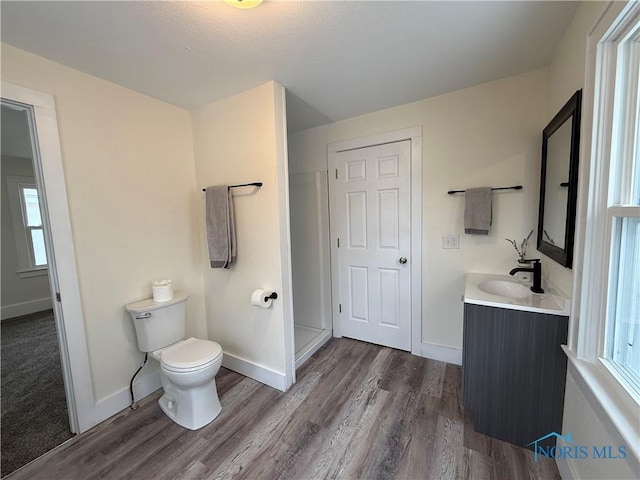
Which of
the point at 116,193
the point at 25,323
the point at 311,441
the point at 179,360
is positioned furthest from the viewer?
the point at 25,323

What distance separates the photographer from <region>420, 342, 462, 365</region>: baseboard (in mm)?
2246

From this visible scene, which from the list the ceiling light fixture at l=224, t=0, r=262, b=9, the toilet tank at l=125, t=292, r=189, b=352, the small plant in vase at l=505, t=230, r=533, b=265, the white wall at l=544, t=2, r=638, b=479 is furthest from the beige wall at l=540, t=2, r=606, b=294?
the toilet tank at l=125, t=292, r=189, b=352

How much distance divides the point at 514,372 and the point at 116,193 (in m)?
2.72

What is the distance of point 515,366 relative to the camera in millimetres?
1416

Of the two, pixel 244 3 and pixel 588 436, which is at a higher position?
pixel 244 3

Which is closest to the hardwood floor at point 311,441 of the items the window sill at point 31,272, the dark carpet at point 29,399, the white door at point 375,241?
the dark carpet at point 29,399

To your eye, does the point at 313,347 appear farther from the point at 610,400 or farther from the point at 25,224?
the point at 25,224

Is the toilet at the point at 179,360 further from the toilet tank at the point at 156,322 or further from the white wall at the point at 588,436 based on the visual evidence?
the white wall at the point at 588,436

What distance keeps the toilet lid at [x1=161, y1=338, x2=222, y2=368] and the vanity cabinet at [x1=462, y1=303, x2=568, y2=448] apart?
1.58 metres

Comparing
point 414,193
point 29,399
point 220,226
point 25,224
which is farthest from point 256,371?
point 25,224

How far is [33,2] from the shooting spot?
3.65 ft

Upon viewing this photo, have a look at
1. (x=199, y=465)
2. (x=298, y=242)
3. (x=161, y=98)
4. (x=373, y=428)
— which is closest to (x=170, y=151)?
(x=161, y=98)

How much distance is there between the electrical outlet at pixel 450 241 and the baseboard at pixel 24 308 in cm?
552

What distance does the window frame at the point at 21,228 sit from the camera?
362 centimetres
